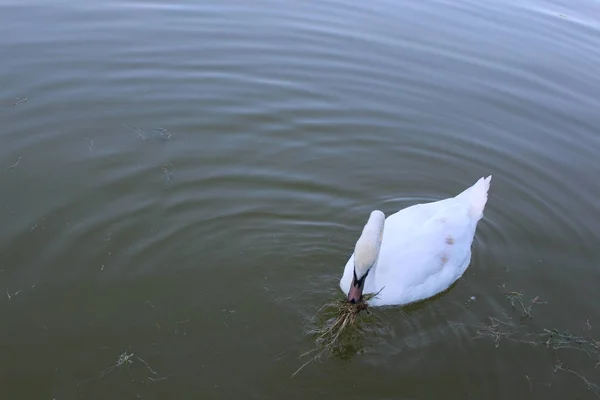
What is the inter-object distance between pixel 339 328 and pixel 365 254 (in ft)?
2.83

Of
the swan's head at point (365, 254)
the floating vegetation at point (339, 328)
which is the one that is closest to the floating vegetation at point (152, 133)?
the floating vegetation at point (339, 328)

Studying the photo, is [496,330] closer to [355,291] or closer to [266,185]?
[355,291]

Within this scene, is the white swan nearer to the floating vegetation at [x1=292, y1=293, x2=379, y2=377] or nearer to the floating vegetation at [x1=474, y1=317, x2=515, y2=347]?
the floating vegetation at [x1=292, y1=293, x2=379, y2=377]

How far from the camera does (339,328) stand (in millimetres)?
6223

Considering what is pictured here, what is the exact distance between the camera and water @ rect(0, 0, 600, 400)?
6.01m

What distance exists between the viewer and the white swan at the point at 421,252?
6707 millimetres

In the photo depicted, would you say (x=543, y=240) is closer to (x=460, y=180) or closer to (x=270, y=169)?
(x=460, y=180)

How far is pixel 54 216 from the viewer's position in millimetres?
7344

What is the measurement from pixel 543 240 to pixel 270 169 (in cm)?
373

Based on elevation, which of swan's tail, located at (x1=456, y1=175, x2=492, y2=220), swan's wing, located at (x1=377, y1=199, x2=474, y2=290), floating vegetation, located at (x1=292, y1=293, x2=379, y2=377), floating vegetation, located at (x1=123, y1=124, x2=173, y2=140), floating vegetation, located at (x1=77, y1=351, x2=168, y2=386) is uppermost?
swan's tail, located at (x1=456, y1=175, x2=492, y2=220)

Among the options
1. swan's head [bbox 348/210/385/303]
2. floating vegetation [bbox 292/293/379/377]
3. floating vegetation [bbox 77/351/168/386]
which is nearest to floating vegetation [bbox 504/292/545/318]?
floating vegetation [bbox 292/293/379/377]

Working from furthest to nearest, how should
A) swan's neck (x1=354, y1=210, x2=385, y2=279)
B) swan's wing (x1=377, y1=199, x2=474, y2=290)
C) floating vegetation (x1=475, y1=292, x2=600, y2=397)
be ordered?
1. swan's wing (x1=377, y1=199, x2=474, y2=290)
2. floating vegetation (x1=475, y1=292, x2=600, y2=397)
3. swan's neck (x1=354, y1=210, x2=385, y2=279)

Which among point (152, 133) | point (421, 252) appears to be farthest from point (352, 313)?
point (152, 133)

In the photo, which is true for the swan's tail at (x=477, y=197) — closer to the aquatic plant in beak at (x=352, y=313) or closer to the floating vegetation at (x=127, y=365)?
the aquatic plant in beak at (x=352, y=313)
